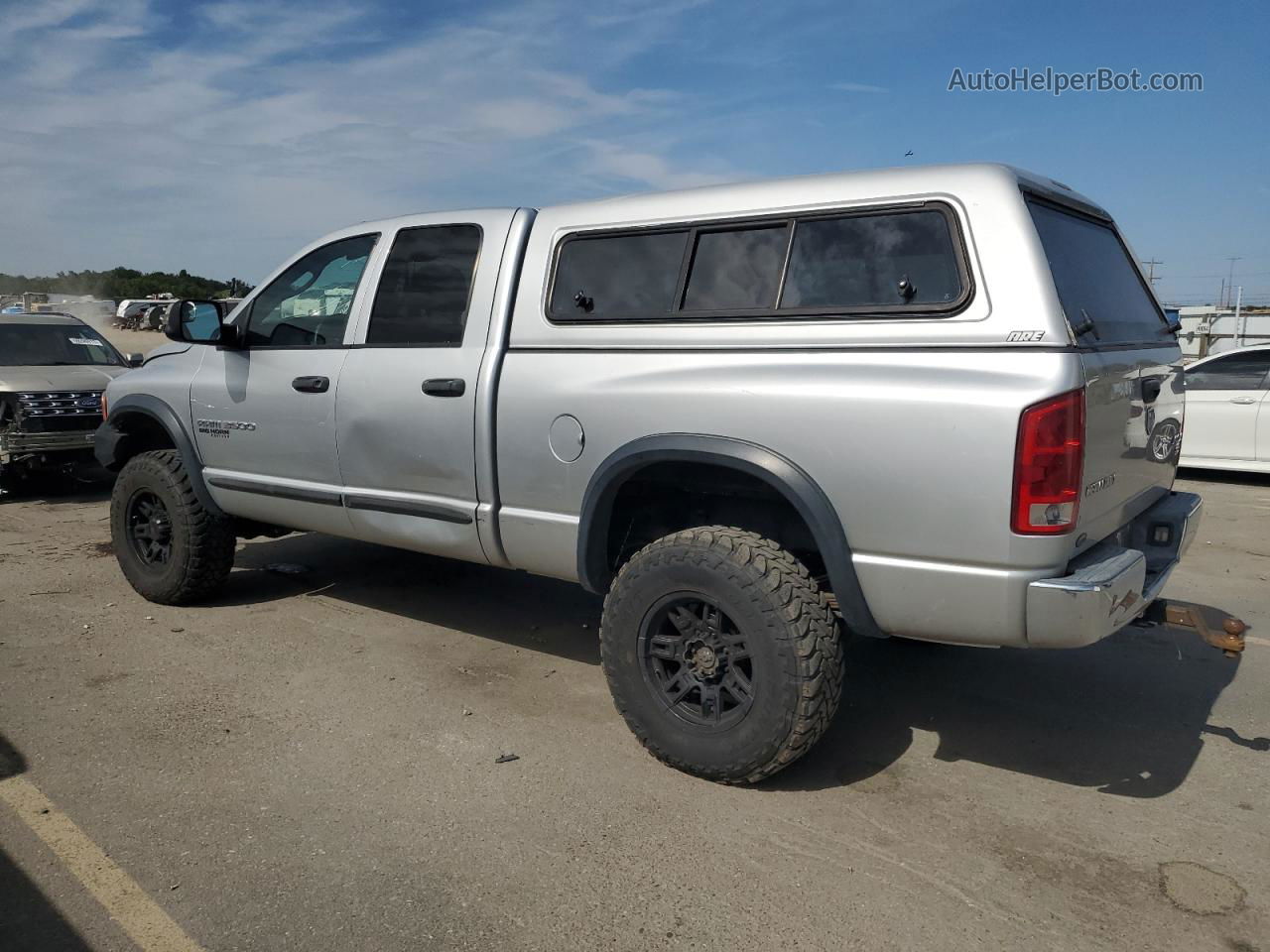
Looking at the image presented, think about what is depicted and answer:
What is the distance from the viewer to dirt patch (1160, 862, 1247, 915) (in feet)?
9.41

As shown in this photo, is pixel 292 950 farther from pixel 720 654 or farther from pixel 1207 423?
pixel 1207 423

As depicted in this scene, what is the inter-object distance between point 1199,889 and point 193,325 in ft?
16.5

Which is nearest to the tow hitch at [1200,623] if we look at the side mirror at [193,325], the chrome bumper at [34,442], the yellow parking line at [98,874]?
the yellow parking line at [98,874]

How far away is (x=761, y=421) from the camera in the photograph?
3385mm

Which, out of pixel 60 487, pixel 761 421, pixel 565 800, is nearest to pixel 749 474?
pixel 761 421

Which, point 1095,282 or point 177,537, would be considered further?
point 177,537

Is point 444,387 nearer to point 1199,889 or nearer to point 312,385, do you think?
point 312,385

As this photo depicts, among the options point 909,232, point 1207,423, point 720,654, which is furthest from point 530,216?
point 1207,423

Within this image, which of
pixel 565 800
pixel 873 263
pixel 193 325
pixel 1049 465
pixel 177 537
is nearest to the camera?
pixel 1049 465

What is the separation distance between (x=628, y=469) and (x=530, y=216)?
1388mm

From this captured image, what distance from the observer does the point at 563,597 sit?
5.98 meters

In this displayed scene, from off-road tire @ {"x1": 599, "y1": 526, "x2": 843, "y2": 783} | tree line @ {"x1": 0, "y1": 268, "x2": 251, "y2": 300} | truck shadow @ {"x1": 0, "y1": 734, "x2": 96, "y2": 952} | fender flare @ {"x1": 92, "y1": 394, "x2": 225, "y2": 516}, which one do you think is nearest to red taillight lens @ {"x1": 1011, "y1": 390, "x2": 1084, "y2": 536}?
off-road tire @ {"x1": 599, "y1": 526, "x2": 843, "y2": 783}

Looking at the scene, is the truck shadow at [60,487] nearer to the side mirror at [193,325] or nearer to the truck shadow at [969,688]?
the truck shadow at [969,688]

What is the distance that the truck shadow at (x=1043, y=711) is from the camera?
12.4 feet
